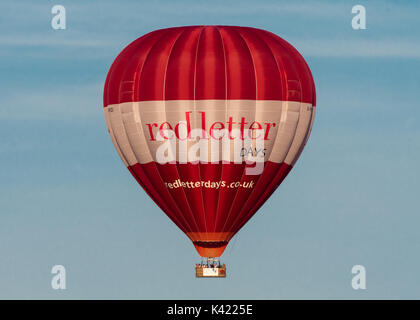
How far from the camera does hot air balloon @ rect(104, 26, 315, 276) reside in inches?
2270

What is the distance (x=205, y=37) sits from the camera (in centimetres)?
5862

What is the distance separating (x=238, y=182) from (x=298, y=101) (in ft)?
13.5

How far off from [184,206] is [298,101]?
627 centimetres

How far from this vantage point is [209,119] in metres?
57.5

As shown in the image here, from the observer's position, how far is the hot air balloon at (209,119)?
57.7 metres

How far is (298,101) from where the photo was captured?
5931cm
